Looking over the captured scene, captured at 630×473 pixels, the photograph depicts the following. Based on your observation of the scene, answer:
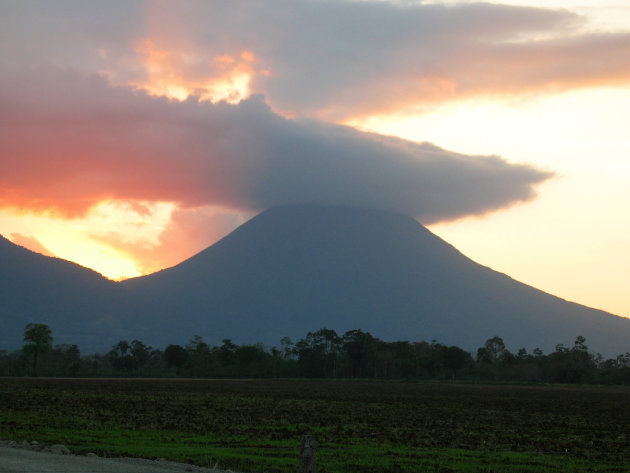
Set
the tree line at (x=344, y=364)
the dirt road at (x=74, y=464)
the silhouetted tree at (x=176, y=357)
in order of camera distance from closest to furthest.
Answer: the dirt road at (x=74, y=464) → the tree line at (x=344, y=364) → the silhouetted tree at (x=176, y=357)

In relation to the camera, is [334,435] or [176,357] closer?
[334,435]

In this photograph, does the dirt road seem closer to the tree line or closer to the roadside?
the roadside

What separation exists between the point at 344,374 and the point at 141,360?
129 feet

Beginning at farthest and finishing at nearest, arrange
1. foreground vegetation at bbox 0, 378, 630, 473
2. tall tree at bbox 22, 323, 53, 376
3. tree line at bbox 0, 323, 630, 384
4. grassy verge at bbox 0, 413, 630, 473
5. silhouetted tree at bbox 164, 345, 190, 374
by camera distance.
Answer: silhouetted tree at bbox 164, 345, 190, 374 < tree line at bbox 0, 323, 630, 384 < tall tree at bbox 22, 323, 53, 376 < foreground vegetation at bbox 0, 378, 630, 473 < grassy verge at bbox 0, 413, 630, 473

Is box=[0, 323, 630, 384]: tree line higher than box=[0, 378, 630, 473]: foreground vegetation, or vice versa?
box=[0, 323, 630, 384]: tree line

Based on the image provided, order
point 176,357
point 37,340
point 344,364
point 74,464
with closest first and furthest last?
1. point 74,464
2. point 37,340
3. point 344,364
4. point 176,357

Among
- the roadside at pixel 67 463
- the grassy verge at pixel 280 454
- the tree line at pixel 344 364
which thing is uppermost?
the tree line at pixel 344 364

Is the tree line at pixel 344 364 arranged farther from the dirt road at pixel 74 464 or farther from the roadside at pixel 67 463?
the dirt road at pixel 74 464

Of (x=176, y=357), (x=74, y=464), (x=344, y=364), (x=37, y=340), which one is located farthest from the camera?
(x=176, y=357)

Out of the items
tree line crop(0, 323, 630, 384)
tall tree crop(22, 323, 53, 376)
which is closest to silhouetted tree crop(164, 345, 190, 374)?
tree line crop(0, 323, 630, 384)

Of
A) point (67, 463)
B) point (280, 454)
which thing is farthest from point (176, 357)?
point (67, 463)

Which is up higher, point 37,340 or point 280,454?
point 37,340

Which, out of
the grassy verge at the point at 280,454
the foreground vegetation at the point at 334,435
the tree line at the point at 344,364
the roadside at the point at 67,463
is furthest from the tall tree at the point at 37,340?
the roadside at the point at 67,463

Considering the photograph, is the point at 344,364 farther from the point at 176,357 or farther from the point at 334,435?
the point at 334,435
